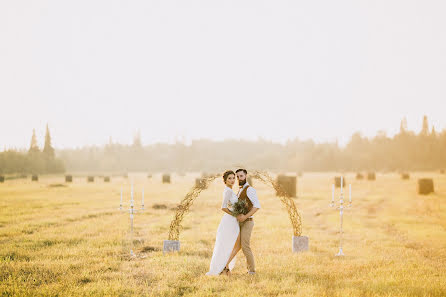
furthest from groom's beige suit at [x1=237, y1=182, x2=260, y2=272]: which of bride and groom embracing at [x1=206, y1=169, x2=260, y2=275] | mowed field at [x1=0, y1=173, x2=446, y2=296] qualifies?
mowed field at [x1=0, y1=173, x2=446, y2=296]

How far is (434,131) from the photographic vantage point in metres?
132

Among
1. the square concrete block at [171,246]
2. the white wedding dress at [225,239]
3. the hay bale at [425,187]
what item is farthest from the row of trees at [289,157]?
the white wedding dress at [225,239]

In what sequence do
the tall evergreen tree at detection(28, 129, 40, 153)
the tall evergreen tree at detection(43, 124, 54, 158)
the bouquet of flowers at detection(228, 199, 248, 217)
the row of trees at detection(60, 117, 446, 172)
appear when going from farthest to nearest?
the row of trees at detection(60, 117, 446, 172) → the tall evergreen tree at detection(43, 124, 54, 158) → the tall evergreen tree at detection(28, 129, 40, 153) → the bouquet of flowers at detection(228, 199, 248, 217)

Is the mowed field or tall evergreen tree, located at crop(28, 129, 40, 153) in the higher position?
tall evergreen tree, located at crop(28, 129, 40, 153)

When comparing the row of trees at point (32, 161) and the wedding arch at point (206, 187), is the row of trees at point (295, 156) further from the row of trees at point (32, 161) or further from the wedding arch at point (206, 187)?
the wedding arch at point (206, 187)

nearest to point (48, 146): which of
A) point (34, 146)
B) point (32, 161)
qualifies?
point (34, 146)

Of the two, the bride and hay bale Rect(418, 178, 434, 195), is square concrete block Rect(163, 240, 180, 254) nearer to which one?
the bride

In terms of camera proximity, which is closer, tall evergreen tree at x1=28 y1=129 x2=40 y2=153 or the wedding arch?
the wedding arch

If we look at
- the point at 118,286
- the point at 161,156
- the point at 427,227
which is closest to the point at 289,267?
the point at 118,286

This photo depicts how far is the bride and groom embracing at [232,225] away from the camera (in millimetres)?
9336

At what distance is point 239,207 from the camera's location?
9.27m

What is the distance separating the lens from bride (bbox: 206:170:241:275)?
9.37m

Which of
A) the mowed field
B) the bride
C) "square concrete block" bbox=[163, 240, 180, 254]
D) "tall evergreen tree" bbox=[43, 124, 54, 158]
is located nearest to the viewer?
the mowed field

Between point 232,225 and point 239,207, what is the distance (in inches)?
21.4
